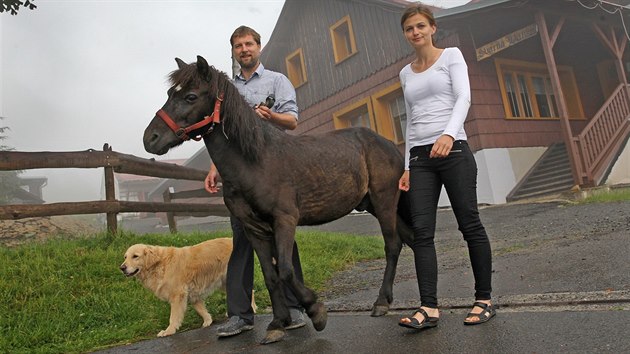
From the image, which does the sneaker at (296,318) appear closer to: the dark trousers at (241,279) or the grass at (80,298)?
the dark trousers at (241,279)

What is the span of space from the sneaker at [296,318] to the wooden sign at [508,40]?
36.3 feet

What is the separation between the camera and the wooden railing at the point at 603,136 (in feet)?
42.9

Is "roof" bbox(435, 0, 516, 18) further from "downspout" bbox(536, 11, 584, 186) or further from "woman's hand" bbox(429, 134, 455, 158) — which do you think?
"woman's hand" bbox(429, 134, 455, 158)

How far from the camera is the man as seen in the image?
13.3 feet

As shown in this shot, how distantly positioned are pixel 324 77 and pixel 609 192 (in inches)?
406

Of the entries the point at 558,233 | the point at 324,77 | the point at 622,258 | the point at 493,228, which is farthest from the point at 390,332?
the point at 324,77

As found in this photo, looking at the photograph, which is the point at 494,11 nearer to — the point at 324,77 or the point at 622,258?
the point at 324,77

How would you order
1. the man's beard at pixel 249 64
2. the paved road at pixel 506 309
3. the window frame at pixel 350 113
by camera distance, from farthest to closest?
the window frame at pixel 350 113 → the man's beard at pixel 249 64 → the paved road at pixel 506 309

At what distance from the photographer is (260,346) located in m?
3.48

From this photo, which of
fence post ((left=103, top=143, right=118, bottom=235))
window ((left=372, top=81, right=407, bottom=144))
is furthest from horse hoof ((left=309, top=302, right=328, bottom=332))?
window ((left=372, top=81, right=407, bottom=144))

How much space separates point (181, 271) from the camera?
4938mm

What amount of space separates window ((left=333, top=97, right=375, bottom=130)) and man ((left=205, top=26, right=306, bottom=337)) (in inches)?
526

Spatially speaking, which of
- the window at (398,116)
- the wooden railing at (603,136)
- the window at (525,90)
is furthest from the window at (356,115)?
the wooden railing at (603,136)

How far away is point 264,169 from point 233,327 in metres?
1.19
